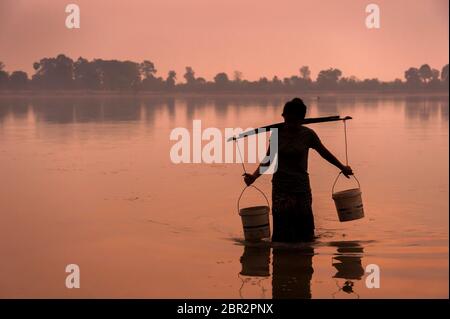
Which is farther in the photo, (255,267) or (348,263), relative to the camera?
(348,263)

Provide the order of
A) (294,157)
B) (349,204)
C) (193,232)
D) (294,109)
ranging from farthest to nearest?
(193,232), (349,204), (294,157), (294,109)

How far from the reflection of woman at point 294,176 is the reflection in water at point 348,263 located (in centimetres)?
43

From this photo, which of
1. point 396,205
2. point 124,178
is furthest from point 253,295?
point 124,178

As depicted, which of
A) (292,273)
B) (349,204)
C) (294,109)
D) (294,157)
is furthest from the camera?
(349,204)

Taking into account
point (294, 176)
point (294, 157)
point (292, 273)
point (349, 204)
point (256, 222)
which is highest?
point (294, 157)

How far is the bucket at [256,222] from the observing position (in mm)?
8289

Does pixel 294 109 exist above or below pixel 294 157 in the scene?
above

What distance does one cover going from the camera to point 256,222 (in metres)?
8.41

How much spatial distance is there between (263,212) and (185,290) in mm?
1561

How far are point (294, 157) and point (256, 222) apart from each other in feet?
2.94

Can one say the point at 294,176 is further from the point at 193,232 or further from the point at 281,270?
the point at 193,232
